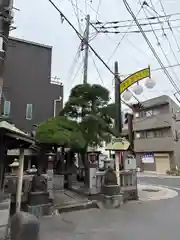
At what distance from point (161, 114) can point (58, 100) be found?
2064cm

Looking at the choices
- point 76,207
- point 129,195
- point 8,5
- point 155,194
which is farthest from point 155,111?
point 8,5

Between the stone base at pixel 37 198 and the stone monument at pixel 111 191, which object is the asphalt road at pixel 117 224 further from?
the stone base at pixel 37 198

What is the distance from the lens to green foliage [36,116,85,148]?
10367mm

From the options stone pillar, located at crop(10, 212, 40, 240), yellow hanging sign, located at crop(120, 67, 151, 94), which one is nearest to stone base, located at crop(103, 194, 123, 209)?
yellow hanging sign, located at crop(120, 67, 151, 94)

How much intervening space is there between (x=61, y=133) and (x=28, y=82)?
9245 mm

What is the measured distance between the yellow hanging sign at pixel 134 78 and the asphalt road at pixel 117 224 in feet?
17.0

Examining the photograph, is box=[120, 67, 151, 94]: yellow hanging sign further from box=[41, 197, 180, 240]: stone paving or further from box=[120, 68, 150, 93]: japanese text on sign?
box=[41, 197, 180, 240]: stone paving

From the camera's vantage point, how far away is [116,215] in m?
9.17

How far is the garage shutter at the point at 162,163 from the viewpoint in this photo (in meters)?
34.8

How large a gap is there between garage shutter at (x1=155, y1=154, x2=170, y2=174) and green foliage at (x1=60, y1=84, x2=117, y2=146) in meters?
25.0

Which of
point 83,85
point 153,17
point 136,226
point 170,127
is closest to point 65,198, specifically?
point 136,226

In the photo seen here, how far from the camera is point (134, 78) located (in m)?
10.2

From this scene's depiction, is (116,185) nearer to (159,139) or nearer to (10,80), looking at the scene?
(10,80)

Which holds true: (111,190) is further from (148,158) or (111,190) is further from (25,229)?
(148,158)
